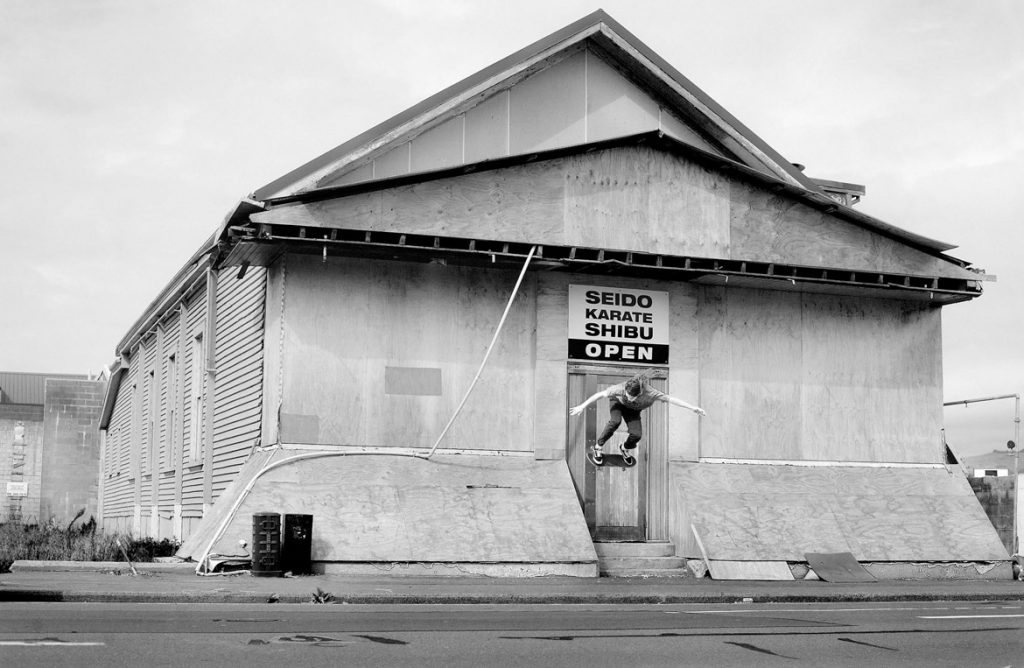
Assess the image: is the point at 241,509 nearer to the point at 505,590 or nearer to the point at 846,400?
the point at 505,590

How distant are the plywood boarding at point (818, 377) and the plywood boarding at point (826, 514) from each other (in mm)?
525

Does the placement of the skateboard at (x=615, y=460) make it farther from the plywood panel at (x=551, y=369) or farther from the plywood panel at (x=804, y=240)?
the plywood panel at (x=804, y=240)

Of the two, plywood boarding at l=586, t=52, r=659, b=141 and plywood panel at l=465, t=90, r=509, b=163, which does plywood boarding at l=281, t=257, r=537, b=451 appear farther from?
plywood boarding at l=586, t=52, r=659, b=141

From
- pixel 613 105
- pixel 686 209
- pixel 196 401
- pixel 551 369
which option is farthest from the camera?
pixel 196 401

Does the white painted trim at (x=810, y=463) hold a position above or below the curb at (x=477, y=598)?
above

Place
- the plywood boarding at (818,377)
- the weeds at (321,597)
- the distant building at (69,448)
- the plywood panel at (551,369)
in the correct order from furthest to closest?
the distant building at (69,448) < the plywood boarding at (818,377) < the plywood panel at (551,369) < the weeds at (321,597)

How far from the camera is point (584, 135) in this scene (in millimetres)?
23156


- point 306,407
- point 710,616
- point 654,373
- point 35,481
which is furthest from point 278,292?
point 35,481

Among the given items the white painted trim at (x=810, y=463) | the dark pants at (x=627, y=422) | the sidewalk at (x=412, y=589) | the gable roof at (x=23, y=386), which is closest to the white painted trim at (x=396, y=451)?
the dark pants at (x=627, y=422)

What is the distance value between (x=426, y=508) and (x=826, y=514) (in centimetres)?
698

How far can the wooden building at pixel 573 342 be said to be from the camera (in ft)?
63.0

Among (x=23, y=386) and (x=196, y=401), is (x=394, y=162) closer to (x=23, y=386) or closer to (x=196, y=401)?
(x=196, y=401)

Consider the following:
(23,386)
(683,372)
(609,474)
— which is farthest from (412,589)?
Answer: (23,386)

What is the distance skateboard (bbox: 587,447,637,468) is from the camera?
21.0 m
